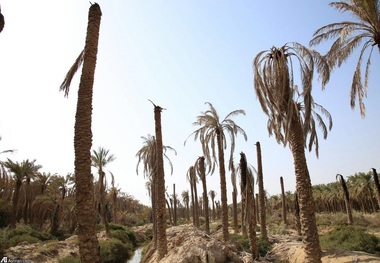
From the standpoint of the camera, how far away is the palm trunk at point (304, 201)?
11052 millimetres

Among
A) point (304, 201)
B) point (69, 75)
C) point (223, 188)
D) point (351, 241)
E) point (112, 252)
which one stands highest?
point (69, 75)

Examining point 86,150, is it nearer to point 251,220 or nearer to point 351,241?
point 251,220

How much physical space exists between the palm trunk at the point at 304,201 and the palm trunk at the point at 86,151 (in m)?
7.97

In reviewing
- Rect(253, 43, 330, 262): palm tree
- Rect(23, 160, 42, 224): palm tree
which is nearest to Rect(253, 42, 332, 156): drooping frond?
Rect(253, 43, 330, 262): palm tree

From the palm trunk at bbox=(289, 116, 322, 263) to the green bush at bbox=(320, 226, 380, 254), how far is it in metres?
4.77

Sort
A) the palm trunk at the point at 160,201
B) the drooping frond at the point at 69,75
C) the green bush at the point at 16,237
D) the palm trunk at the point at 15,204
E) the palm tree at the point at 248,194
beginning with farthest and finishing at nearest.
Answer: the palm trunk at the point at 15,204
the green bush at the point at 16,237
the palm tree at the point at 248,194
the palm trunk at the point at 160,201
the drooping frond at the point at 69,75

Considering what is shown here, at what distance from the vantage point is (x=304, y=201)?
38.2ft

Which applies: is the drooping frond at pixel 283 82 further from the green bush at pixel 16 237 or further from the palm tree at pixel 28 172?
the palm tree at pixel 28 172

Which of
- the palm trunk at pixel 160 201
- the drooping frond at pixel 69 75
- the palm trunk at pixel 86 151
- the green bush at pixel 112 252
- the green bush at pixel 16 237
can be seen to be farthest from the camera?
the green bush at pixel 16 237

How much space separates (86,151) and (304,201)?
8576 mm

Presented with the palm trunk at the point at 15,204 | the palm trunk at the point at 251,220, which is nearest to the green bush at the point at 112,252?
the palm trunk at the point at 251,220

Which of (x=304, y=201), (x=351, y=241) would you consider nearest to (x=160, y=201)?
(x=304, y=201)

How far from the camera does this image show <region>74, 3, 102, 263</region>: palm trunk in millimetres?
7289

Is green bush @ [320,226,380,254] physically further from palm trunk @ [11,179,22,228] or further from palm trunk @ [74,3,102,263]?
palm trunk @ [11,179,22,228]
